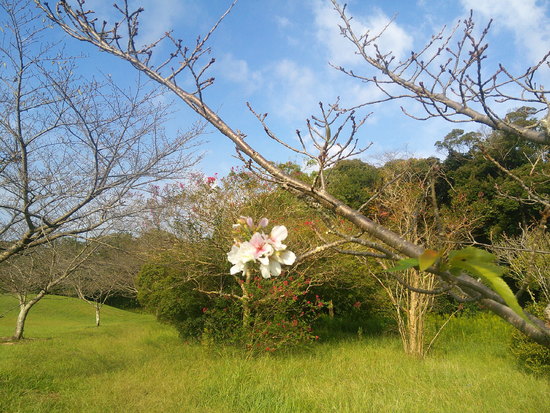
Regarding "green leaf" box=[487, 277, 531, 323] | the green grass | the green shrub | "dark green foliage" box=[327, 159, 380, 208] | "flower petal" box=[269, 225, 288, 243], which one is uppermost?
"dark green foliage" box=[327, 159, 380, 208]

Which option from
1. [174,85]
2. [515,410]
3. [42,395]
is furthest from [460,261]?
[42,395]

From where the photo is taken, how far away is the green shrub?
5.91 m

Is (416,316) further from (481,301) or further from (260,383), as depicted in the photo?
(481,301)

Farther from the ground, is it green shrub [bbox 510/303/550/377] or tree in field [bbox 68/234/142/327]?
tree in field [bbox 68/234/142/327]

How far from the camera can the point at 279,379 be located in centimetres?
583

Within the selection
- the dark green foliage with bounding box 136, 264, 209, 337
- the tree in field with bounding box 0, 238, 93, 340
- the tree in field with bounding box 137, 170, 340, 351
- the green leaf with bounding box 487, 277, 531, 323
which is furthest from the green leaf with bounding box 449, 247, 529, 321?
the dark green foliage with bounding box 136, 264, 209, 337

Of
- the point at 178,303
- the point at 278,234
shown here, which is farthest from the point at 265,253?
the point at 178,303

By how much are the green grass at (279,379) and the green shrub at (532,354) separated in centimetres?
23

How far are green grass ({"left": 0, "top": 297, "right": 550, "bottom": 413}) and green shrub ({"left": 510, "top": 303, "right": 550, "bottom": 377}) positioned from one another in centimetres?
23

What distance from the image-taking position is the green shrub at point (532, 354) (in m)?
5.91

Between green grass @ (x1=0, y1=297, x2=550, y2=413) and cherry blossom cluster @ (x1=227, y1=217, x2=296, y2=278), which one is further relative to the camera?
green grass @ (x1=0, y1=297, x2=550, y2=413)

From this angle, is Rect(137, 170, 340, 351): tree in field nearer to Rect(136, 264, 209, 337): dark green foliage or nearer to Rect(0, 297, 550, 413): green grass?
Rect(136, 264, 209, 337): dark green foliage

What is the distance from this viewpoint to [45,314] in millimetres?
20172

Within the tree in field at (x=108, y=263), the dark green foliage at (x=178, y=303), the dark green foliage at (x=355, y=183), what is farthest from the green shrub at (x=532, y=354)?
the dark green foliage at (x=355, y=183)
